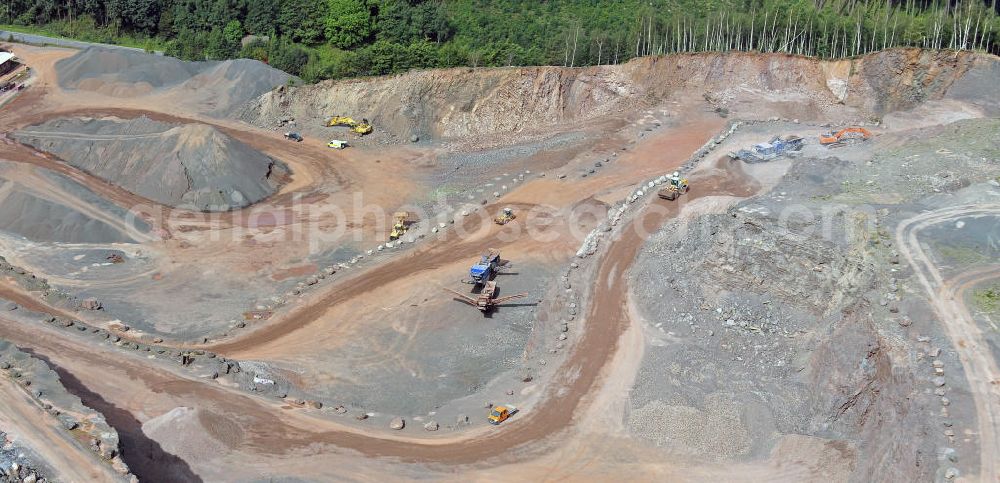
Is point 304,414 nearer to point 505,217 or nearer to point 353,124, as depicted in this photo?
point 505,217

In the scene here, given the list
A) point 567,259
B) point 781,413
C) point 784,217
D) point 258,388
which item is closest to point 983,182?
point 784,217

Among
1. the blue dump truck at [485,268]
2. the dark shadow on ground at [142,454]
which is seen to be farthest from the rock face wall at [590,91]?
the dark shadow on ground at [142,454]

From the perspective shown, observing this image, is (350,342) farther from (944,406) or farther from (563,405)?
(944,406)

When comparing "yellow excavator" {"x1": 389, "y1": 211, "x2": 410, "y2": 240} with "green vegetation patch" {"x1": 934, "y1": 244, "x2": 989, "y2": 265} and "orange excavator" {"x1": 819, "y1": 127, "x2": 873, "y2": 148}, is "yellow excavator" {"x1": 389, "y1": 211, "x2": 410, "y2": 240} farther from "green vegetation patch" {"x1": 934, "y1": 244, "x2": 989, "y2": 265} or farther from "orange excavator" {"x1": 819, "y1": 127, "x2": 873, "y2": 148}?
"green vegetation patch" {"x1": 934, "y1": 244, "x2": 989, "y2": 265}

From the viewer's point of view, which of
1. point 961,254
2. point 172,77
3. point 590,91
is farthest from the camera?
point 172,77

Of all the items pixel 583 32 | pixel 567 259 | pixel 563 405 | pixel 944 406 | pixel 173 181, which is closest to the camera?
pixel 944 406

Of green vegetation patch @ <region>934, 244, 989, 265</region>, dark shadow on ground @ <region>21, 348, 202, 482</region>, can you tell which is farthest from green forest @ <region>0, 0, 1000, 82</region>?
dark shadow on ground @ <region>21, 348, 202, 482</region>

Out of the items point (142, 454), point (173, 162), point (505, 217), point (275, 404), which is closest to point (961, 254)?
point (505, 217)
